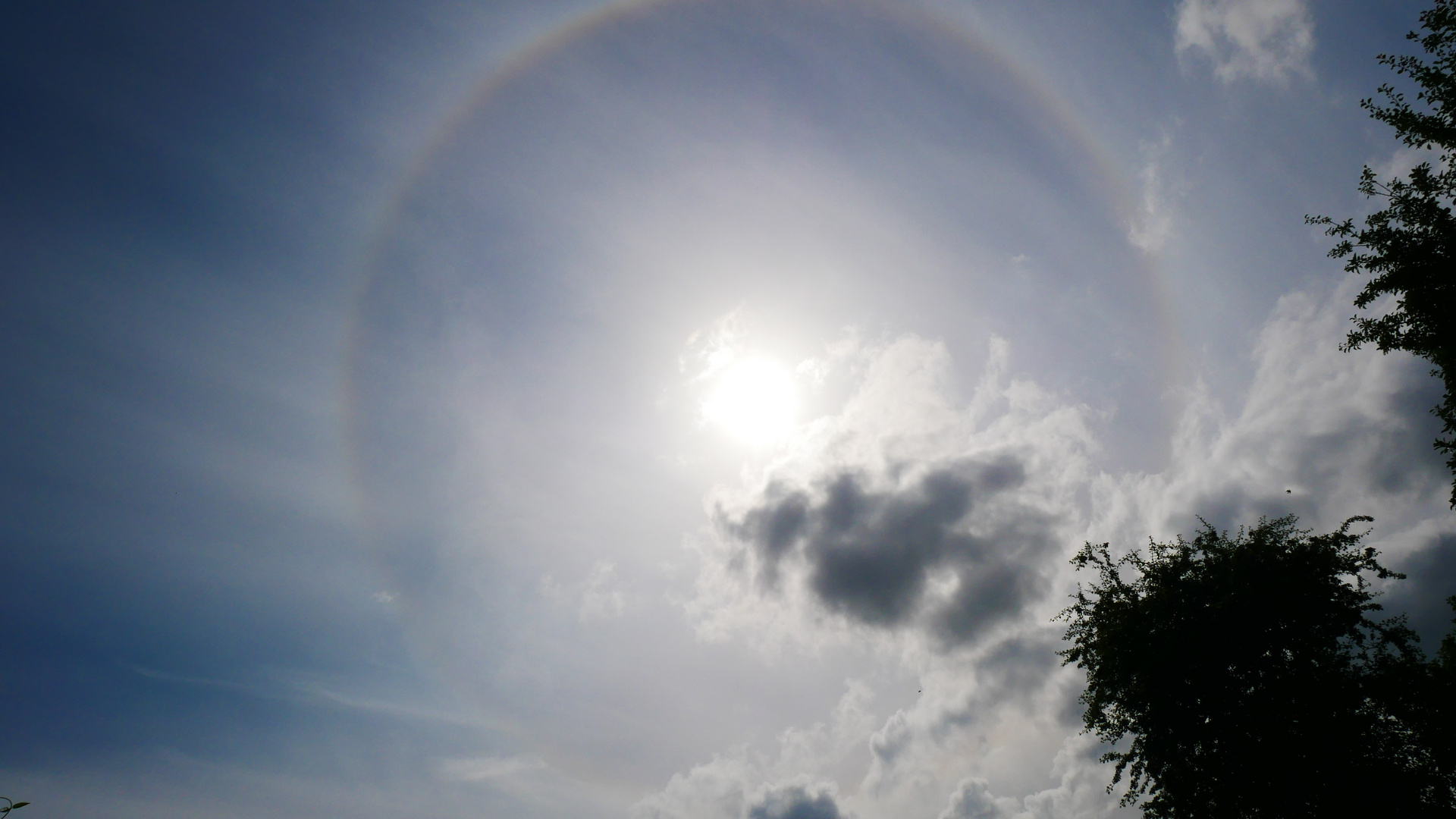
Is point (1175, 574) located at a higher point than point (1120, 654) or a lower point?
higher

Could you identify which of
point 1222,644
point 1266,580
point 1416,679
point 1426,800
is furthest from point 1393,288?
point 1426,800

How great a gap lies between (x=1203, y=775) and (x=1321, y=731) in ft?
14.7

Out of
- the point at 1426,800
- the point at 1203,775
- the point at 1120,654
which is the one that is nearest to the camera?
the point at 1426,800

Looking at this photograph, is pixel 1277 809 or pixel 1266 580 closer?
pixel 1277 809

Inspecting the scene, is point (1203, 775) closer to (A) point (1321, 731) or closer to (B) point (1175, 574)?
(A) point (1321, 731)

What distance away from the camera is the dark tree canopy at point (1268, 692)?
910 inches

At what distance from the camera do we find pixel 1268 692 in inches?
981

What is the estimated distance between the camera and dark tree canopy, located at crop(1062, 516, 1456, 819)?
23109 millimetres

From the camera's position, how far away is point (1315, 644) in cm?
2530

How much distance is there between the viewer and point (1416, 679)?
24.5m

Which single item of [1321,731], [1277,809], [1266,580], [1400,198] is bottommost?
[1277,809]

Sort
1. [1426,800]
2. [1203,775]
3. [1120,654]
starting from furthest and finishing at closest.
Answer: [1120,654] < [1203,775] < [1426,800]

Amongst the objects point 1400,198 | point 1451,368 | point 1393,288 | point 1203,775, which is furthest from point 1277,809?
point 1400,198

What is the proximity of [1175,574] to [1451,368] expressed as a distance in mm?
14488
